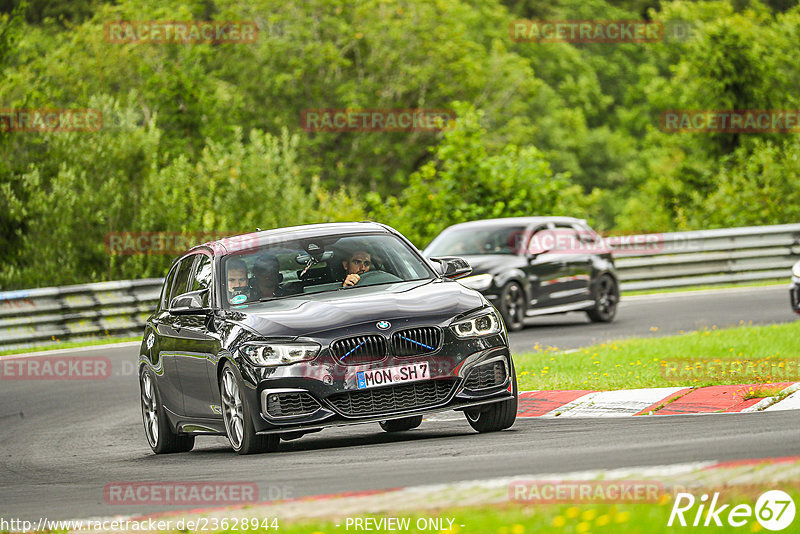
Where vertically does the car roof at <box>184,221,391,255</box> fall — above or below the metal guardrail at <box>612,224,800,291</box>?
above

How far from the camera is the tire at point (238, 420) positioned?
9453 millimetres

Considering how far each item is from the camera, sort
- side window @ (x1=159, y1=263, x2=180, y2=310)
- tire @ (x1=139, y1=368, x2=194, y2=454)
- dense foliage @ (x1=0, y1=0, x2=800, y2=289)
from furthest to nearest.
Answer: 1. dense foliage @ (x1=0, y1=0, x2=800, y2=289)
2. side window @ (x1=159, y1=263, x2=180, y2=310)
3. tire @ (x1=139, y1=368, x2=194, y2=454)

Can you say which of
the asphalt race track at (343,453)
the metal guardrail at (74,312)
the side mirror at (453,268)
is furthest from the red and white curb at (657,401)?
the metal guardrail at (74,312)

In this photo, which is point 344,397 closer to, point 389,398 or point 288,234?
point 389,398

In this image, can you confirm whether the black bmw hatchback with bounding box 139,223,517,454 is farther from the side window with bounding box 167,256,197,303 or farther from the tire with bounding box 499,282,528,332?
the tire with bounding box 499,282,528,332

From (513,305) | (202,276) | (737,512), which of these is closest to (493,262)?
(513,305)

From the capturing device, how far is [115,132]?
99.5 ft

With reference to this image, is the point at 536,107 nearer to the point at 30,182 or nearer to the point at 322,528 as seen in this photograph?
the point at 30,182

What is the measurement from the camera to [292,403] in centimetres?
924

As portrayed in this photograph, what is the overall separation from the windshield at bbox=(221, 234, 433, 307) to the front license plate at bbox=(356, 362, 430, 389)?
1.18m

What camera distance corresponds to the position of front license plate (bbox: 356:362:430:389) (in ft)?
30.1

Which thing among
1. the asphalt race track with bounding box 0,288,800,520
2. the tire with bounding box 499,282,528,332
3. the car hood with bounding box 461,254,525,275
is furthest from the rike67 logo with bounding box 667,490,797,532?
the tire with bounding box 499,282,528,332

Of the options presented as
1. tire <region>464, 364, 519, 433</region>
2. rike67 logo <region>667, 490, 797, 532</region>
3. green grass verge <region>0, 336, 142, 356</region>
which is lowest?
green grass verge <region>0, 336, 142, 356</region>

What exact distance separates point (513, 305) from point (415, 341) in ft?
36.7
